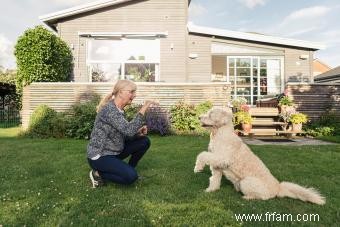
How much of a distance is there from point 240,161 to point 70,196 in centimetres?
228

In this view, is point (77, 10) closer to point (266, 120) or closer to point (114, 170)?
point (266, 120)

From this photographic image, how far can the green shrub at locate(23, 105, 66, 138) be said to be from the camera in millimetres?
11797

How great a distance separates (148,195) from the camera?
506 cm

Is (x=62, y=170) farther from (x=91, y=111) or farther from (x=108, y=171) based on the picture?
(x=91, y=111)

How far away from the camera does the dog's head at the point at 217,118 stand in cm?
505

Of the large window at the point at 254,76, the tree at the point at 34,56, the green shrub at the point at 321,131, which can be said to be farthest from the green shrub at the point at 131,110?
the large window at the point at 254,76

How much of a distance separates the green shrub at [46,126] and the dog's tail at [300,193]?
8.49 m

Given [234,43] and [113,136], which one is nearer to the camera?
[113,136]

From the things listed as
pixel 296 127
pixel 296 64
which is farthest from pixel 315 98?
pixel 296 64

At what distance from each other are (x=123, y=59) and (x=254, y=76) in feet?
19.7

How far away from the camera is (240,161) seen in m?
4.85

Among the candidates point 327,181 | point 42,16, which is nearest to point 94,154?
point 327,181

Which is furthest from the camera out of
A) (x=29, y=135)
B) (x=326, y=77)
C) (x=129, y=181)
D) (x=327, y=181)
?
(x=326, y=77)

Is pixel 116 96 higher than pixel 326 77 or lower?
lower
